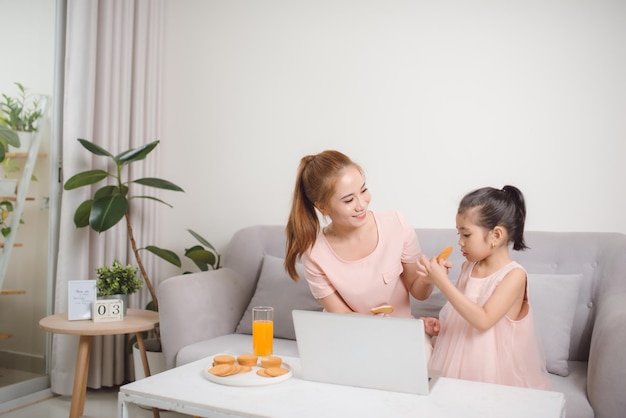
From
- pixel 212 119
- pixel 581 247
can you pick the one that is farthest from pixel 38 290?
pixel 581 247

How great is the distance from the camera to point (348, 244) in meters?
1.94

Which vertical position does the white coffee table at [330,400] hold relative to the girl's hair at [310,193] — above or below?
below

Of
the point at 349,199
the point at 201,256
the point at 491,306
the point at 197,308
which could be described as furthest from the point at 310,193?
the point at 201,256

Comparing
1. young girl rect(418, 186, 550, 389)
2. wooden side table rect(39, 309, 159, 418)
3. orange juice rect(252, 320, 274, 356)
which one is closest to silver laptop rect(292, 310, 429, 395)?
orange juice rect(252, 320, 274, 356)

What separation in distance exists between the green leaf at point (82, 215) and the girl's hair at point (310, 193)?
1.18 meters

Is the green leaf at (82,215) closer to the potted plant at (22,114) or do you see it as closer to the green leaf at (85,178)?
the green leaf at (85,178)

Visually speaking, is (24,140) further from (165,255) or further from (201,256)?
(201,256)

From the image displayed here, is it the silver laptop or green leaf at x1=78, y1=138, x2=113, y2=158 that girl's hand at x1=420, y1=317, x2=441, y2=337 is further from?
green leaf at x1=78, y1=138, x2=113, y2=158

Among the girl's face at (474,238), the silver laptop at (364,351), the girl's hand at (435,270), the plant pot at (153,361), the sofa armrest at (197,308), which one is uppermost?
the girl's face at (474,238)

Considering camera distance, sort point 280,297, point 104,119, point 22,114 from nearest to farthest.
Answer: point 280,297 → point 22,114 → point 104,119

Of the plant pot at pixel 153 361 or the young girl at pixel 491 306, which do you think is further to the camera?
the plant pot at pixel 153 361

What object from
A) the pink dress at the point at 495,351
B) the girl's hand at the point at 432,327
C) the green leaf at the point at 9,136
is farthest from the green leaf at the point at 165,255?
the pink dress at the point at 495,351

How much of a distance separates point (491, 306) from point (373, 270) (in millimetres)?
408

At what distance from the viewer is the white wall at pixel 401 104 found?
93.4 inches
